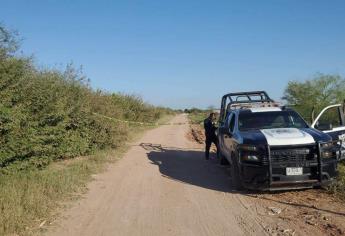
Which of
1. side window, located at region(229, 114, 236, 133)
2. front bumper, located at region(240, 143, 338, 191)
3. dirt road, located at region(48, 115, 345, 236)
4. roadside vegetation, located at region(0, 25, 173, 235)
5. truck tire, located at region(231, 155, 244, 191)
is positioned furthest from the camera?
side window, located at region(229, 114, 236, 133)

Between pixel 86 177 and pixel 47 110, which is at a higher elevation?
pixel 47 110

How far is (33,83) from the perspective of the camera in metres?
12.2

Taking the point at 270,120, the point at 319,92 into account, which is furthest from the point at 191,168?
the point at 319,92

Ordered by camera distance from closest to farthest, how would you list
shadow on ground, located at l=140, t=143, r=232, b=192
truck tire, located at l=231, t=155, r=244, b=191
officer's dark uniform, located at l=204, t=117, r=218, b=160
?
1. truck tire, located at l=231, t=155, r=244, b=191
2. shadow on ground, located at l=140, t=143, r=232, b=192
3. officer's dark uniform, located at l=204, t=117, r=218, b=160

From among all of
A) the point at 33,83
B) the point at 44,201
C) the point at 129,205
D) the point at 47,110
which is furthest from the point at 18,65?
the point at 129,205

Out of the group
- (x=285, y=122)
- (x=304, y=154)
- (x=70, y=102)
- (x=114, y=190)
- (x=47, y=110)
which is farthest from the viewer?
(x=70, y=102)

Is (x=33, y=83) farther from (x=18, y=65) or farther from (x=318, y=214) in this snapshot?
(x=318, y=214)

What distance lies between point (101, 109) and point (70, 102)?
3.27 meters

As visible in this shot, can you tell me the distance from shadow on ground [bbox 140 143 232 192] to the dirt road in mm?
25

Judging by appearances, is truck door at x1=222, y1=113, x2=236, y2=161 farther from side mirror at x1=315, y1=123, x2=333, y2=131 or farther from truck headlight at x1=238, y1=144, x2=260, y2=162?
side mirror at x1=315, y1=123, x2=333, y2=131

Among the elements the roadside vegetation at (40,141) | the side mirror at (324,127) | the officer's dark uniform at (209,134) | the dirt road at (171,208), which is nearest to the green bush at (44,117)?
the roadside vegetation at (40,141)

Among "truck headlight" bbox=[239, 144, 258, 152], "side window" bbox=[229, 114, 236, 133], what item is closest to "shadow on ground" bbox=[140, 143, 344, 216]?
"truck headlight" bbox=[239, 144, 258, 152]

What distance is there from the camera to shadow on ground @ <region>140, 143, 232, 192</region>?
11594 mm

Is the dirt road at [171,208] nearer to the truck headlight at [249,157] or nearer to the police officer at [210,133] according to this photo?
the truck headlight at [249,157]
